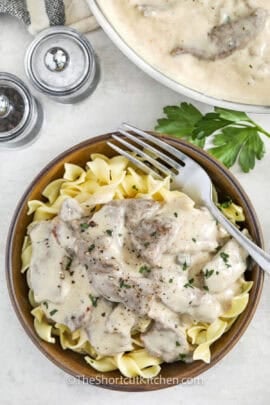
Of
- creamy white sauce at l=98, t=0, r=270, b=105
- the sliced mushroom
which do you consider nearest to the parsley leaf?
creamy white sauce at l=98, t=0, r=270, b=105

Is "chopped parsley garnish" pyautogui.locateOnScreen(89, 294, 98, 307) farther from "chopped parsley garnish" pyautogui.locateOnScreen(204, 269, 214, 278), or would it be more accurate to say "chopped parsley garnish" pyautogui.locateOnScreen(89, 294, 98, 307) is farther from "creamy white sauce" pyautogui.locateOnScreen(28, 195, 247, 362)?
"chopped parsley garnish" pyautogui.locateOnScreen(204, 269, 214, 278)

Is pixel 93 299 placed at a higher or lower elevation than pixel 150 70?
lower

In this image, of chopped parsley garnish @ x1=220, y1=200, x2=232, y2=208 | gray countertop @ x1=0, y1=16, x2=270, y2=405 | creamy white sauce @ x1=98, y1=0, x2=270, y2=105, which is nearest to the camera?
chopped parsley garnish @ x1=220, y1=200, x2=232, y2=208

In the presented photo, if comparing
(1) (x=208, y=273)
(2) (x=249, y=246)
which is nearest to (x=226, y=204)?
(2) (x=249, y=246)

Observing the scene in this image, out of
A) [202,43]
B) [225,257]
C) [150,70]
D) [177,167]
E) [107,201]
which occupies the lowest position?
[225,257]

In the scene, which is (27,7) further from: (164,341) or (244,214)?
(164,341)

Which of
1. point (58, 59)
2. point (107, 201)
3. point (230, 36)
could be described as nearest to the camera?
point (107, 201)

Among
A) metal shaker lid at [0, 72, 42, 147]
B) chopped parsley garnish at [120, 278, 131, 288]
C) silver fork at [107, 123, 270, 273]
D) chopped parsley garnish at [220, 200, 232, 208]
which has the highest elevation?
metal shaker lid at [0, 72, 42, 147]

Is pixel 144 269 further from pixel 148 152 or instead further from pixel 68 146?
pixel 68 146
